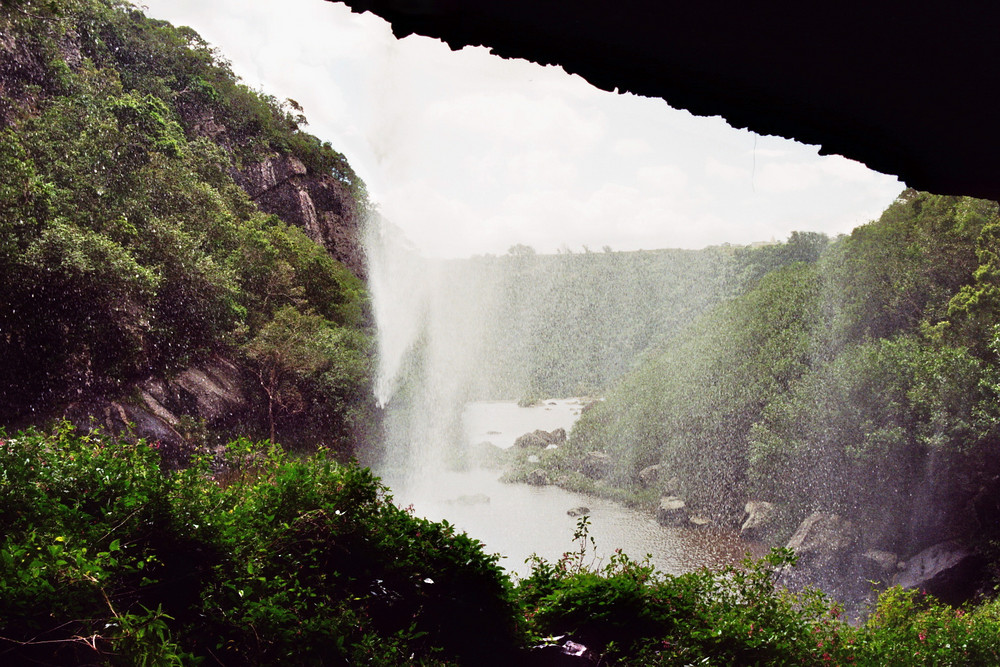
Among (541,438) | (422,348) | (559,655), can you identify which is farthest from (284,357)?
(559,655)

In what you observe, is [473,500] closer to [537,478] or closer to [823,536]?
[537,478]

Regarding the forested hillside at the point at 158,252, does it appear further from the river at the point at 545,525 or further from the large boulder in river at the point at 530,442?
the large boulder in river at the point at 530,442

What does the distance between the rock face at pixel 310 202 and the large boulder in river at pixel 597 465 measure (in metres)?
7.78

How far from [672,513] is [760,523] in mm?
1841

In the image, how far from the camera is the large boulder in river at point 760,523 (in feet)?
41.3

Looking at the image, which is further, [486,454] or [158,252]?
[486,454]

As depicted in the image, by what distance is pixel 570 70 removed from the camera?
0.83 metres

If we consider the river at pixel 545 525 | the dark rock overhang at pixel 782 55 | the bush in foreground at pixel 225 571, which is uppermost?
the dark rock overhang at pixel 782 55

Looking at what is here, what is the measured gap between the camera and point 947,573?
1019 centimetres

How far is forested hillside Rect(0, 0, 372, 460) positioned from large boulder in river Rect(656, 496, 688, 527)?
697 centimetres

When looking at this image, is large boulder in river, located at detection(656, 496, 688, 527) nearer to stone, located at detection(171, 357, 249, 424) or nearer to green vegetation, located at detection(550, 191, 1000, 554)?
green vegetation, located at detection(550, 191, 1000, 554)

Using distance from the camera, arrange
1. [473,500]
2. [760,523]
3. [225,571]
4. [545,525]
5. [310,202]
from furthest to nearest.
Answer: [310,202] < [473,500] < [760,523] < [545,525] < [225,571]

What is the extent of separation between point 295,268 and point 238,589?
10.3 m

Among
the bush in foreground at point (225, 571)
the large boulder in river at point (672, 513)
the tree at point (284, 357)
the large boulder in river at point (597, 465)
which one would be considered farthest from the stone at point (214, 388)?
the large boulder in river at point (672, 513)
